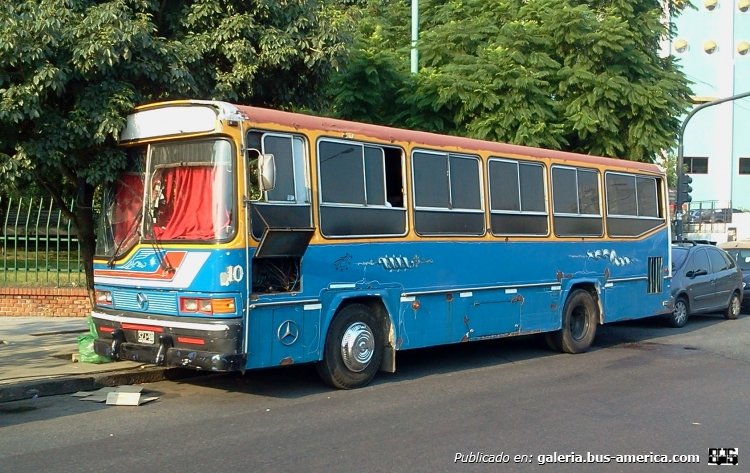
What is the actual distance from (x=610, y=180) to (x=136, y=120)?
26.3 feet

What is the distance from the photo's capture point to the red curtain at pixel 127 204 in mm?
9383

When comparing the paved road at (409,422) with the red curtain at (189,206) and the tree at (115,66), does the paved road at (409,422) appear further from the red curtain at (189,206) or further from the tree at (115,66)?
the tree at (115,66)

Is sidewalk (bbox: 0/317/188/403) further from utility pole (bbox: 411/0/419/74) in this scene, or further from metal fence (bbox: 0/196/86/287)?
utility pole (bbox: 411/0/419/74)

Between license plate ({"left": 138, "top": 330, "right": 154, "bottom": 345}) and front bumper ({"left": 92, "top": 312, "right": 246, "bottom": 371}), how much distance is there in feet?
0.07

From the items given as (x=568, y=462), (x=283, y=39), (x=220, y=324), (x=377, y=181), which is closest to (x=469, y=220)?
(x=377, y=181)

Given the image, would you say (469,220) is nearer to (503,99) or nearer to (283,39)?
(283,39)

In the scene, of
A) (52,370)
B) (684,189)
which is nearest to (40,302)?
(52,370)

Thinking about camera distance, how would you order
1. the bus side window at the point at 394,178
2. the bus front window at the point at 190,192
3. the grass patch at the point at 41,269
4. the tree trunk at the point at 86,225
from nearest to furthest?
1. the bus front window at the point at 190,192
2. the bus side window at the point at 394,178
3. the tree trunk at the point at 86,225
4. the grass patch at the point at 41,269

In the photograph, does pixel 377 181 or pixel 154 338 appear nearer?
pixel 154 338

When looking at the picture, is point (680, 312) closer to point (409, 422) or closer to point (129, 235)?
point (409, 422)

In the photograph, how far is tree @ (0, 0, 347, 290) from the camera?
8820 mm

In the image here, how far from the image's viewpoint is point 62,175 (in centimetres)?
1056

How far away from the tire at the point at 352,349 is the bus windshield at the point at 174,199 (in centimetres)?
188

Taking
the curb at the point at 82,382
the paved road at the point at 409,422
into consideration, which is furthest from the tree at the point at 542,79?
the curb at the point at 82,382
